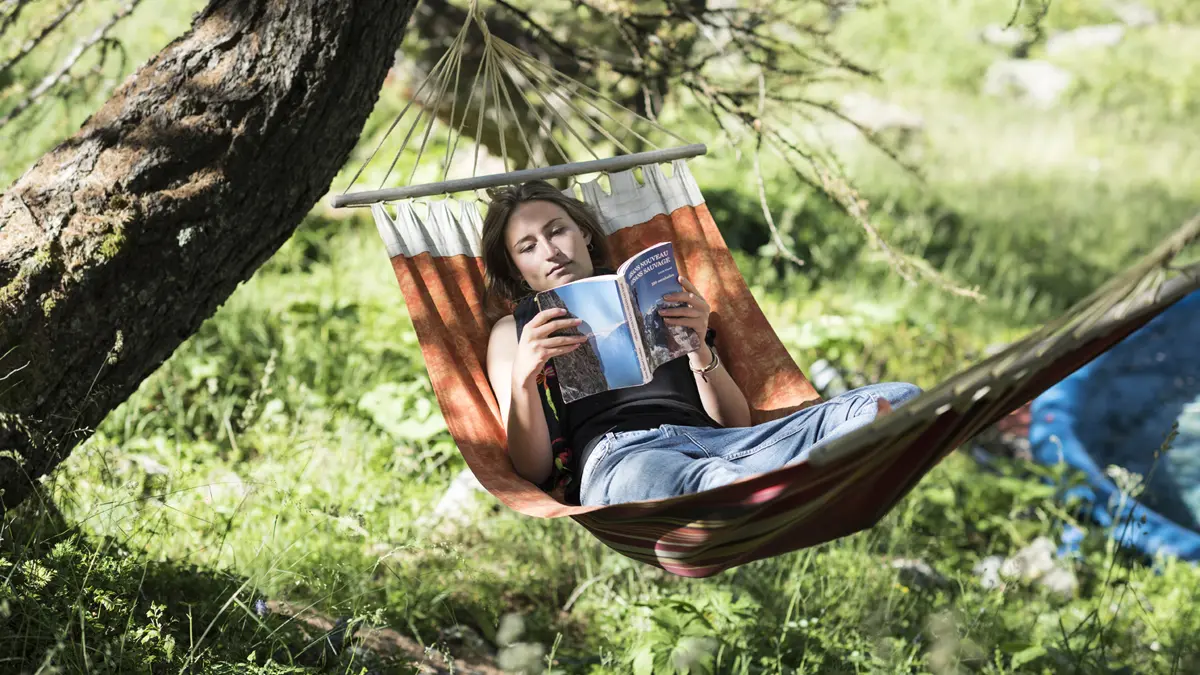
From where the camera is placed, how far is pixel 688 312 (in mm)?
2299

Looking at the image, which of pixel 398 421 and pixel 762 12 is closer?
pixel 762 12

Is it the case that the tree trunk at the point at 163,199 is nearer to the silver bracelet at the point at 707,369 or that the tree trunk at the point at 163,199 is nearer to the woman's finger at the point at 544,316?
the woman's finger at the point at 544,316

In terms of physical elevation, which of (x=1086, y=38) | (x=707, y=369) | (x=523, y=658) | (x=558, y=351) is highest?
(x=1086, y=38)

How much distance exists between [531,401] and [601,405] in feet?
0.59

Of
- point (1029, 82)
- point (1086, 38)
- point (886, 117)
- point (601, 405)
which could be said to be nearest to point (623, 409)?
point (601, 405)

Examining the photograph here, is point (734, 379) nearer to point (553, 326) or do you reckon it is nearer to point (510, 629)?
point (553, 326)

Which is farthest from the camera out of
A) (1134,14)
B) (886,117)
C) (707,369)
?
(1134,14)

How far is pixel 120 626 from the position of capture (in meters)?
1.86

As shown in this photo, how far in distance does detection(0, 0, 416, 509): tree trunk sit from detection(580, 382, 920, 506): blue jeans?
80 cm

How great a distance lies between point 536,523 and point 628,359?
838 millimetres

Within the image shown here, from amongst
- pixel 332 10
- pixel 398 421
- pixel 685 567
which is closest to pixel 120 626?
pixel 685 567

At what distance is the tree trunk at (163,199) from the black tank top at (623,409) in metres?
0.60

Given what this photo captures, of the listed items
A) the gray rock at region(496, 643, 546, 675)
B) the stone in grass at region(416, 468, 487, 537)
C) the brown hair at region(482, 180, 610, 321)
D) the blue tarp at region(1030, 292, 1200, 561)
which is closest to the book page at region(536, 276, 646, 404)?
the brown hair at region(482, 180, 610, 321)

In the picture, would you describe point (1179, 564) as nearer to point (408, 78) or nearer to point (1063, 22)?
point (408, 78)
